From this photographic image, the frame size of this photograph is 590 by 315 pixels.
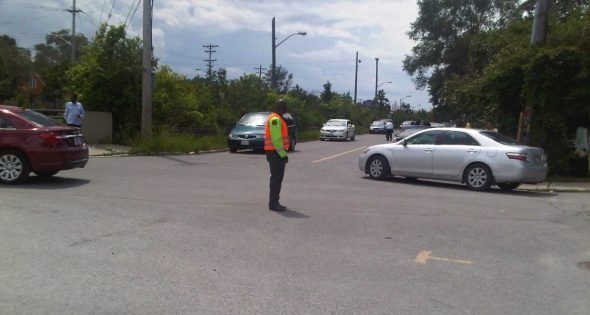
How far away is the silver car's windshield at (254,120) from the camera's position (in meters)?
23.1

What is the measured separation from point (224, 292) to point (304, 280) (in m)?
0.85

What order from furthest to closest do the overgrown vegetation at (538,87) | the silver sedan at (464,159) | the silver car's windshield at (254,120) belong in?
the silver car's windshield at (254,120) → the overgrown vegetation at (538,87) → the silver sedan at (464,159)

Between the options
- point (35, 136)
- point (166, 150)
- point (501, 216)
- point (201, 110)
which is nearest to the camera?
point (501, 216)

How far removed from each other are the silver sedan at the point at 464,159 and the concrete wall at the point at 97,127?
468 inches

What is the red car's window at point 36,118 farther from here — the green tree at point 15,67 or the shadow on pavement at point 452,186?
the green tree at point 15,67

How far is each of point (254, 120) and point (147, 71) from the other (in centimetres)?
486

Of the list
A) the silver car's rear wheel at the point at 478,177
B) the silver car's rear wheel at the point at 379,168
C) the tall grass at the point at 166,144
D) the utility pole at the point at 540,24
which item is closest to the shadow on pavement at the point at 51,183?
the silver car's rear wheel at the point at 379,168

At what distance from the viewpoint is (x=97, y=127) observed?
72.3 ft

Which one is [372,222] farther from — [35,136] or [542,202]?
[35,136]

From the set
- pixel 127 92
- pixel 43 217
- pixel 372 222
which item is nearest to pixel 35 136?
pixel 43 217

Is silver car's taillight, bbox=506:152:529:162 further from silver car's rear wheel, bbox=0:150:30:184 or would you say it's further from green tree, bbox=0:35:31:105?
green tree, bbox=0:35:31:105

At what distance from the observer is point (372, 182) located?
562 inches

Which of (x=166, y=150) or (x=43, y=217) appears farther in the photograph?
(x=166, y=150)

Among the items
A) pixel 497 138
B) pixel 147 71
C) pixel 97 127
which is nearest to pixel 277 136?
pixel 497 138
